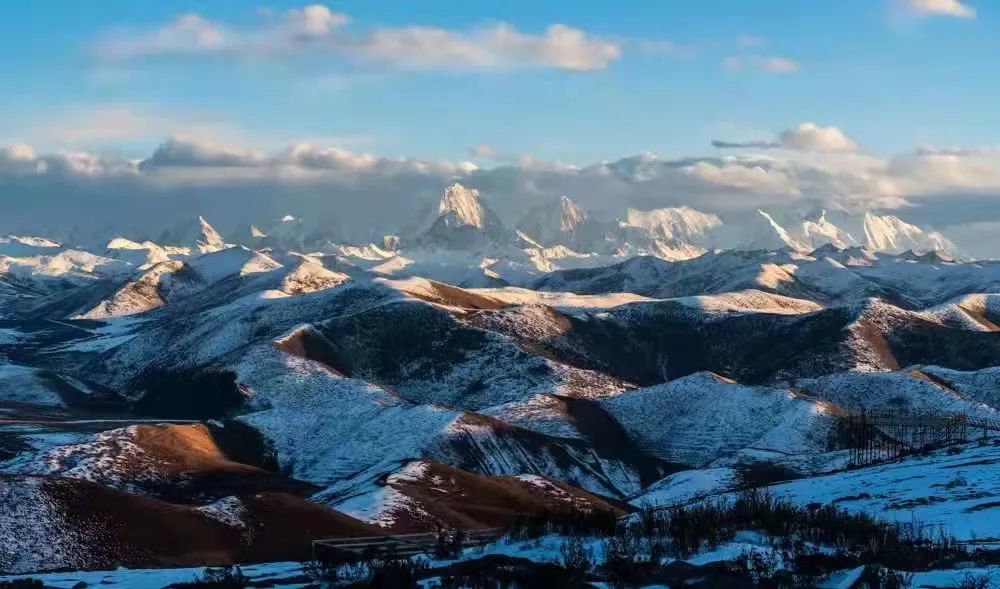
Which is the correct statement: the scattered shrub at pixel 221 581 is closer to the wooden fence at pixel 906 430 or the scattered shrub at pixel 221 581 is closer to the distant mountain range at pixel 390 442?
the distant mountain range at pixel 390 442

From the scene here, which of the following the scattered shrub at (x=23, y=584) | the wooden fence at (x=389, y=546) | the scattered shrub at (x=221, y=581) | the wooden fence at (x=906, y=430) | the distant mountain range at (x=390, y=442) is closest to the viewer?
the scattered shrub at (x=221, y=581)

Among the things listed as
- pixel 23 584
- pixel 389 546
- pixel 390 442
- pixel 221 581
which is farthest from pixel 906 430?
pixel 23 584

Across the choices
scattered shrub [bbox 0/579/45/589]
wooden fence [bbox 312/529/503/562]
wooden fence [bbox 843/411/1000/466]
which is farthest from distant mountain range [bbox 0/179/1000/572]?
scattered shrub [bbox 0/579/45/589]

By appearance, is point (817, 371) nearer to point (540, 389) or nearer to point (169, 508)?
point (540, 389)

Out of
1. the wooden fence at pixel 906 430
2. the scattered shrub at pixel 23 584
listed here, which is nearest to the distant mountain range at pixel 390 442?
the wooden fence at pixel 906 430

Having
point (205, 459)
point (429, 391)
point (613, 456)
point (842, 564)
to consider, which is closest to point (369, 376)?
point (429, 391)

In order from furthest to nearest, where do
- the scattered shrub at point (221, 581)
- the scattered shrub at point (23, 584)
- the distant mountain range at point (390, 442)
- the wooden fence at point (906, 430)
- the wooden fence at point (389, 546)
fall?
the wooden fence at point (906, 430) < the distant mountain range at point (390, 442) < the wooden fence at point (389, 546) < the scattered shrub at point (23, 584) < the scattered shrub at point (221, 581)

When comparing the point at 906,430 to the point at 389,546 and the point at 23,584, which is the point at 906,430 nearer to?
A: the point at 389,546

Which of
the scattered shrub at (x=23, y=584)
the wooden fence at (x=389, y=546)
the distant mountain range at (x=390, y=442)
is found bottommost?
the distant mountain range at (x=390, y=442)

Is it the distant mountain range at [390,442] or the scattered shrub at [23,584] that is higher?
the scattered shrub at [23,584]

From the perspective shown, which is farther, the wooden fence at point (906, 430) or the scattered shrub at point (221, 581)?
the wooden fence at point (906, 430)

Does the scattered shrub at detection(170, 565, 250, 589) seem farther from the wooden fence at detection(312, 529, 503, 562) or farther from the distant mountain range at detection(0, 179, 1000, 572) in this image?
the distant mountain range at detection(0, 179, 1000, 572)
